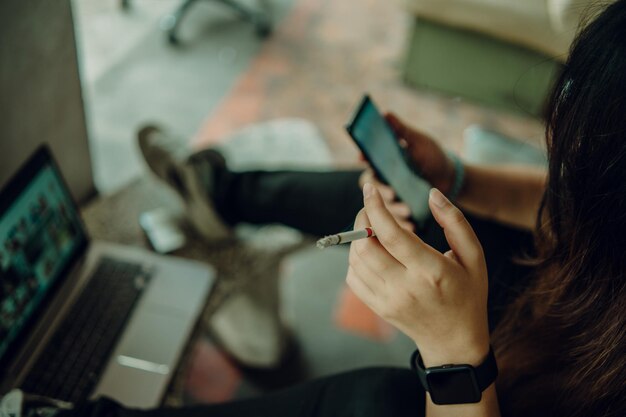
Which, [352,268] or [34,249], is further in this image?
[34,249]

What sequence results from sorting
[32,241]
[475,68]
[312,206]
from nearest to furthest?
1. [32,241]
2. [312,206]
3. [475,68]

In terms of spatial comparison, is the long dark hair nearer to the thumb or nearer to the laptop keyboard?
the thumb

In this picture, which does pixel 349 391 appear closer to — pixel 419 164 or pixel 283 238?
pixel 419 164

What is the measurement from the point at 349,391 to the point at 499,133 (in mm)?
1456

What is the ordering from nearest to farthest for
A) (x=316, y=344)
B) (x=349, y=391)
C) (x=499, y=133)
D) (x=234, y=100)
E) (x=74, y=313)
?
(x=349, y=391) < (x=74, y=313) < (x=316, y=344) < (x=499, y=133) < (x=234, y=100)

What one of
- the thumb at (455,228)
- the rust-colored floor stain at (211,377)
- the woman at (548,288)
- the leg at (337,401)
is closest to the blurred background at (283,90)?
the rust-colored floor stain at (211,377)

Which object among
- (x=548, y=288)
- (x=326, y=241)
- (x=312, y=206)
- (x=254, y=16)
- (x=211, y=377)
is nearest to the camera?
(x=326, y=241)

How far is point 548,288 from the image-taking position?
0.67 m

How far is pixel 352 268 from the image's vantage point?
0.57 meters

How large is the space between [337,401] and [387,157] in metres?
0.38

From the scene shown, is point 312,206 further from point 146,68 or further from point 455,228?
point 146,68

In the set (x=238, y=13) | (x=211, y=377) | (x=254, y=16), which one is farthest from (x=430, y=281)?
(x=238, y=13)

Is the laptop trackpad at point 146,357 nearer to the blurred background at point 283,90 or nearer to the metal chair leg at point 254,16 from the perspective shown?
the blurred background at point 283,90

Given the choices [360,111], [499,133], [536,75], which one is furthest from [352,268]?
[536,75]
